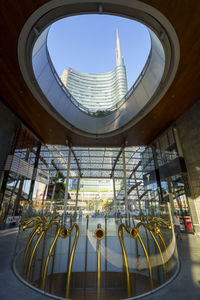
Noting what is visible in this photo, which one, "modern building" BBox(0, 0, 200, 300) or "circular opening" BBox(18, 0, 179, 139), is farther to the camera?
"circular opening" BBox(18, 0, 179, 139)

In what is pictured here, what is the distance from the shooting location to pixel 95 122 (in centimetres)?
1531

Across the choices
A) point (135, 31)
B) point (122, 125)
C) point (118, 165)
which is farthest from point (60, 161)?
point (135, 31)

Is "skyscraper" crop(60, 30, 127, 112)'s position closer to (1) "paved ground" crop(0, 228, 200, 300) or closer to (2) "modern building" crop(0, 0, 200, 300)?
(2) "modern building" crop(0, 0, 200, 300)

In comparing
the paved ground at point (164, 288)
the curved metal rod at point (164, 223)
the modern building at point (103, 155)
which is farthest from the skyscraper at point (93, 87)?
the paved ground at point (164, 288)

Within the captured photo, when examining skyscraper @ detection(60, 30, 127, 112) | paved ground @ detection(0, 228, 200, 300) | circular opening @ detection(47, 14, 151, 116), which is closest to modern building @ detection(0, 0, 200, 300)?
paved ground @ detection(0, 228, 200, 300)

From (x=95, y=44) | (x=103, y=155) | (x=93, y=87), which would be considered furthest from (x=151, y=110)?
(x=93, y=87)

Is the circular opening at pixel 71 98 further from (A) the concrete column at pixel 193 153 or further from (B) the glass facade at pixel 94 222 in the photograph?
(B) the glass facade at pixel 94 222

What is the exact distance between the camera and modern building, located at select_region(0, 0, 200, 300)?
157 inches

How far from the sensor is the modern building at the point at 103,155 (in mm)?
3988

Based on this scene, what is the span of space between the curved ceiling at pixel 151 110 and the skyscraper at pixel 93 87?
186 inches

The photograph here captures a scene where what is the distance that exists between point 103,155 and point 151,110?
11672mm

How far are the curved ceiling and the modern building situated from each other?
4 centimetres

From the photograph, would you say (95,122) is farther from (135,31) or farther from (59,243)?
(59,243)

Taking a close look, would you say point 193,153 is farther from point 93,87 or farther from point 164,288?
point 93,87
